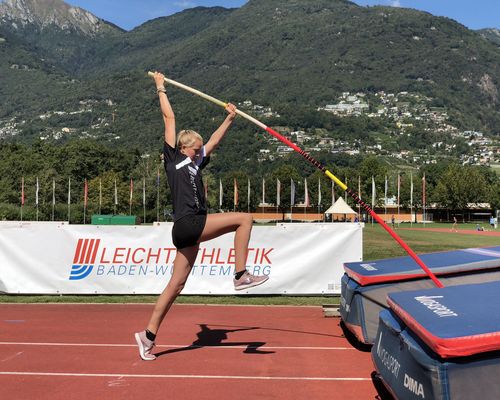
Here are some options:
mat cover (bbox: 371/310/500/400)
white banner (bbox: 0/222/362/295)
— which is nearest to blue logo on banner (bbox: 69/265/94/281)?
white banner (bbox: 0/222/362/295)

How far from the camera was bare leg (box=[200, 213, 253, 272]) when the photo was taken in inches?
253

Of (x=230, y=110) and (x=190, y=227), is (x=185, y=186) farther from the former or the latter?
(x=230, y=110)

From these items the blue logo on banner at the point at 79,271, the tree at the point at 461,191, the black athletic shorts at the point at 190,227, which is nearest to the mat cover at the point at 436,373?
the black athletic shorts at the point at 190,227

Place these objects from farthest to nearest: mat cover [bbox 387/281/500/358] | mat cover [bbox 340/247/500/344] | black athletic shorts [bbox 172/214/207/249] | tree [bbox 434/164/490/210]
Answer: tree [bbox 434/164/490/210], mat cover [bbox 340/247/500/344], black athletic shorts [bbox 172/214/207/249], mat cover [bbox 387/281/500/358]

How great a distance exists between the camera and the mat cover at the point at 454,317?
13.1 ft

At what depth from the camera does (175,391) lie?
6027mm

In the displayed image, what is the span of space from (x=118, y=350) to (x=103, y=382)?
1509 millimetres

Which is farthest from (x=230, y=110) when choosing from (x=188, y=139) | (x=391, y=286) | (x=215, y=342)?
→ (x=215, y=342)

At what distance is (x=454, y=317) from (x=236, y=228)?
271 centimetres

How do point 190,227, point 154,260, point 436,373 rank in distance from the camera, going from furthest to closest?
point 154,260
point 190,227
point 436,373

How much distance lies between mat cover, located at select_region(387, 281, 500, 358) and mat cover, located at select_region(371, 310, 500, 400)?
88 millimetres

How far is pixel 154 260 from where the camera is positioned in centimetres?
1329

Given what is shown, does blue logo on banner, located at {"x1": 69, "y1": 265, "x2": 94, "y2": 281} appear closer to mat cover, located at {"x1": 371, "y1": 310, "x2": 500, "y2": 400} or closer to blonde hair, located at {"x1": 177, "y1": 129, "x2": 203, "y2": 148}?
blonde hair, located at {"x1": 177, "y1": 129, "x2": 203, "y2": 148}

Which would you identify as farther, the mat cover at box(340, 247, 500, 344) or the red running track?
the mat cover at box(340, 247, 500, 344)
